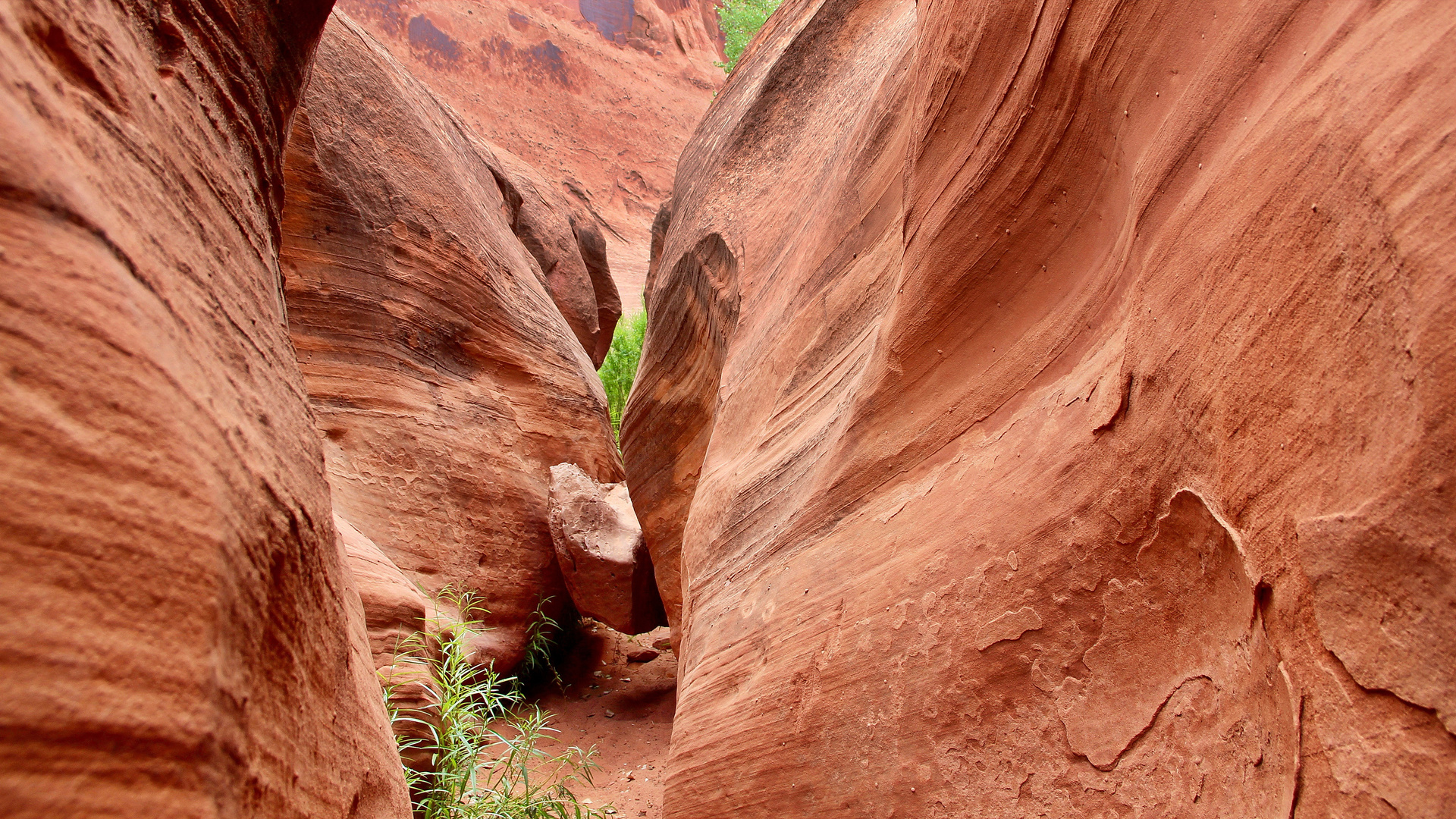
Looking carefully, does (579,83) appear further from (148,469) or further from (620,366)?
(148,469)

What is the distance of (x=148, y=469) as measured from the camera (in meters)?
1.19

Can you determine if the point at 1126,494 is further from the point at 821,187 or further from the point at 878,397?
the point at 821,187

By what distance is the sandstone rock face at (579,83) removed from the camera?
754 inches

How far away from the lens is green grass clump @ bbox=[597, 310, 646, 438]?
1031 cm

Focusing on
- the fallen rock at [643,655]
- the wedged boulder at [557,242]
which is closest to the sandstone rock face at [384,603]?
the fallen rock at [643,655]

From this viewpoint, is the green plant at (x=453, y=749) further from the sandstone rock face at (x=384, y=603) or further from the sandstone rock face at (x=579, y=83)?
the sandstone rock face at (x=579, y=83)

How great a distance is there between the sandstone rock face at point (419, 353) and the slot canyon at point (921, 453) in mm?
1394

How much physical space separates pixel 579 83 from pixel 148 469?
71.5 feet

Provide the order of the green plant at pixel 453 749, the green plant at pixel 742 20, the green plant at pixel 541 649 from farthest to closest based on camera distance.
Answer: the green plant at pixel 742 20
the green plant at pixel 541 649
the green plant at pixel 453 749

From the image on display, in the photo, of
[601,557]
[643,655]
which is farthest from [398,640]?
[643,655]

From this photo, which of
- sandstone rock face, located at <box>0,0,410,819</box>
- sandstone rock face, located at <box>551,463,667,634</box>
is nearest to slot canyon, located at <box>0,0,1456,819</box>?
sandstone rock face, located at <box>0,0,410,819</box>

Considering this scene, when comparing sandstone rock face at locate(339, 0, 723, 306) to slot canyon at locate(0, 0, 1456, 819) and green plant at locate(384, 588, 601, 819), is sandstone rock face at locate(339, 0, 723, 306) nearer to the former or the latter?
green plant at locate(384, 588, 601, 819)

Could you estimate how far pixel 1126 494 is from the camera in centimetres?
174

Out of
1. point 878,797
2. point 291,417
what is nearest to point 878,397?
point 878,797
